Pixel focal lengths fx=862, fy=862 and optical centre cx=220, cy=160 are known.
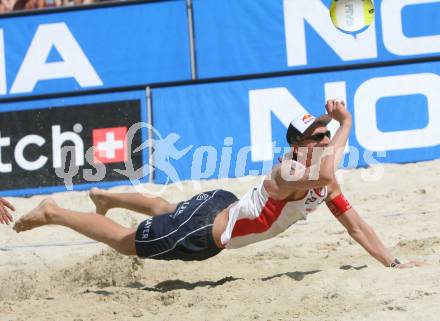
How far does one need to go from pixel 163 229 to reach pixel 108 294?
1.77ft

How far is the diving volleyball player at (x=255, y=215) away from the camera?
5102mm

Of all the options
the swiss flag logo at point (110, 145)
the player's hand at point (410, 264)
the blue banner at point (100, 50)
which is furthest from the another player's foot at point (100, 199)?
the blue banner at point (100, 50)

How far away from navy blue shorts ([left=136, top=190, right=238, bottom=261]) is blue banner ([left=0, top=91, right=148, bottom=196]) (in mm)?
3510

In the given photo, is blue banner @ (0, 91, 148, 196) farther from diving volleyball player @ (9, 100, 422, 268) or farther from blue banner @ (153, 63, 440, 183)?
diving volleyball player @ (9, 100, 422, 268)

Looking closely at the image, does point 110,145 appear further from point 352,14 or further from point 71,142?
point 352,14

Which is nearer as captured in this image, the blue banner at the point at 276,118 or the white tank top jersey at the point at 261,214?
the white tank top jersey at the point at 261,214

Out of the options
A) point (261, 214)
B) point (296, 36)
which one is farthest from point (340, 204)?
point (296, 36)

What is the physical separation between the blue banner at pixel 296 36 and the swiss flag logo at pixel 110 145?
3.88 feet

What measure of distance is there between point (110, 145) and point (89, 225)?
3.57 m

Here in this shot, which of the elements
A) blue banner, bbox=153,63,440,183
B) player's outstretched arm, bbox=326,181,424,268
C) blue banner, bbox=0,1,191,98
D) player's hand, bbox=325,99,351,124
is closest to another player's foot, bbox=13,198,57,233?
player's outstretched arm, bbox=326,181,424,268

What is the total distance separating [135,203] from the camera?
20.0 ft

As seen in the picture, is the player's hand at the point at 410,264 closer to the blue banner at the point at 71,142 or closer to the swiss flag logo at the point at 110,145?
the blue banner at the point at 71,142

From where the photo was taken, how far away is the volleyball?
7977mm

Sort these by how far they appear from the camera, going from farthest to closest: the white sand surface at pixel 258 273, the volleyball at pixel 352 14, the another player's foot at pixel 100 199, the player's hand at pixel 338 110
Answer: the volleyball at pixel 352 14, the another player's foot at pixel 100 199, the player's hand at pixel 338 110, the white sand surface at pixel 258 273
